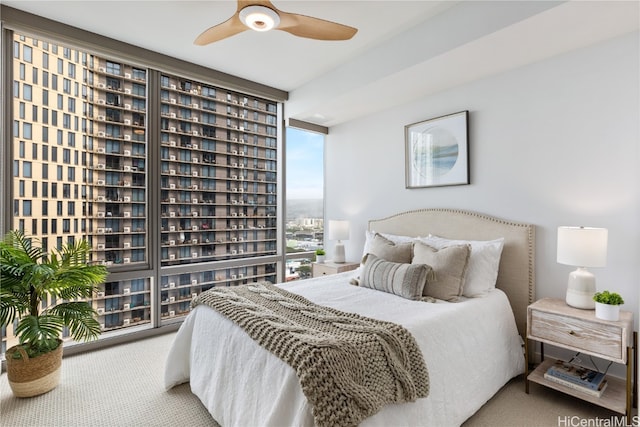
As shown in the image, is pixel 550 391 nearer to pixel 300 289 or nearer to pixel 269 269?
pixel 300 289

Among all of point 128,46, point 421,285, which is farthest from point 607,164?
point 128,46

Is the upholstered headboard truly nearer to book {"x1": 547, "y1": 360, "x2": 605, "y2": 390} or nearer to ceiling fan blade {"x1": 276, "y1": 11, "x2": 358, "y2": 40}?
book {"x1": 547, "y1": 360, "x2": 605, "y2": 390}

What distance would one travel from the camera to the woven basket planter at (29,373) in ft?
7.02

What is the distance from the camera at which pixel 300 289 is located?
254 cm

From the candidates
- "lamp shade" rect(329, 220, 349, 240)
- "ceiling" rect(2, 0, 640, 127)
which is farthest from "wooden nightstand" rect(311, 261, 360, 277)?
"ceiling" rect(2, 0, 640, 127)

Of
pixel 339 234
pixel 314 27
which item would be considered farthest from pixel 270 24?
pixel 339 234

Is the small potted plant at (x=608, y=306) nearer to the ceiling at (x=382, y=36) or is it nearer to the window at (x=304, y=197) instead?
the ceiling at (x=382, y=36)

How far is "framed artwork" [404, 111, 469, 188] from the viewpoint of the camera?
3.06m

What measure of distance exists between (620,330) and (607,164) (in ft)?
3.75

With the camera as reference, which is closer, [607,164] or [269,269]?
[607,164]

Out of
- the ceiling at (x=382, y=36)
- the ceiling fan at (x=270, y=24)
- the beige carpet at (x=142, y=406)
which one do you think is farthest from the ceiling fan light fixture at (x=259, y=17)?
the beige carpet at (x=142, y=406)

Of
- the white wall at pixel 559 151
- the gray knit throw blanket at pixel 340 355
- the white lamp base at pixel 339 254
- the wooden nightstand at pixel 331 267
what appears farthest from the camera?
the white lamp base at pixel 339 254

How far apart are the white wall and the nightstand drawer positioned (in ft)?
1.62

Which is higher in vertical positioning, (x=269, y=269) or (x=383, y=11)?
(x=383, y=11)
